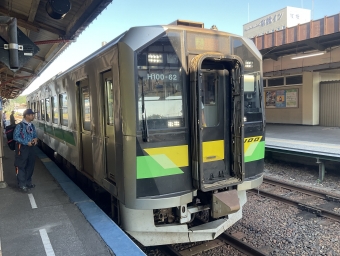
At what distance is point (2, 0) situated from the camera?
253 inches

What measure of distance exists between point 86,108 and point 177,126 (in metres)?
2.28

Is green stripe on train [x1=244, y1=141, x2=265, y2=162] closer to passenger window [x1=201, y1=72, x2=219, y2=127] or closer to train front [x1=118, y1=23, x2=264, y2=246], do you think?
train front [x1=118, y1=23, x2=264, y2=246]

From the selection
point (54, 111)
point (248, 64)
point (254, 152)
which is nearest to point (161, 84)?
point (248, 64)

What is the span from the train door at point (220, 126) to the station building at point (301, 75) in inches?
332

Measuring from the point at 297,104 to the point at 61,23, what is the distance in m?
12.6

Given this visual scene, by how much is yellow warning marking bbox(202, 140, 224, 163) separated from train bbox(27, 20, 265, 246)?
0.04 ft

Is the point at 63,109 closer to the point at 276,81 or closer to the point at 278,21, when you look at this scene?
the point at 276,81

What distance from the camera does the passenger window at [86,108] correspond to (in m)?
5.29

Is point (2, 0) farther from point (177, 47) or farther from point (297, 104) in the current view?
point (297, 104)

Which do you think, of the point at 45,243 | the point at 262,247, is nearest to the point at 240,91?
the point at 262,247

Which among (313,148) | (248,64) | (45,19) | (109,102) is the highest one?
(45,19)

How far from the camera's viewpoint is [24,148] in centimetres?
587

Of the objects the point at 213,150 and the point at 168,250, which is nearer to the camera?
the point at 213,150

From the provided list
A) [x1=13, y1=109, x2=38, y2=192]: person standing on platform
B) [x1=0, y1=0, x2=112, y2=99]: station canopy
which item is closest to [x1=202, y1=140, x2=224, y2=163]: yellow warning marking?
[x1=0, y1=0, x2=112, y2=99]: station canopy
